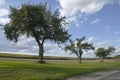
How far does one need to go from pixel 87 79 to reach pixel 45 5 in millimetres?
36164

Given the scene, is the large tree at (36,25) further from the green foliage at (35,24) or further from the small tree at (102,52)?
the small tree at (102,52)

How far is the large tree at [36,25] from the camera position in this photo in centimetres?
5719

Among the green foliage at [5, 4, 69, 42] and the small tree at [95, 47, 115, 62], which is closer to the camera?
the green foliage at [5, 4, 69, 42]

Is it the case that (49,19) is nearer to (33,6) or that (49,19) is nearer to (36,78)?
(33,6)

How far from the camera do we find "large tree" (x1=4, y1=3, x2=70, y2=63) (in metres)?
57.2

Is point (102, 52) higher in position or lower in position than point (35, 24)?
lower

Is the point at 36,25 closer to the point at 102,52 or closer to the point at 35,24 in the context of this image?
the point at 35,24

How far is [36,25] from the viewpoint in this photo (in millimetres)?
57781

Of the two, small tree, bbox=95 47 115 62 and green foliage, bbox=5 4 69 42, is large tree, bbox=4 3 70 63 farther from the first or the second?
small tree, bbox=95 47 115 62

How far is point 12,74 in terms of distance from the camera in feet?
87.9

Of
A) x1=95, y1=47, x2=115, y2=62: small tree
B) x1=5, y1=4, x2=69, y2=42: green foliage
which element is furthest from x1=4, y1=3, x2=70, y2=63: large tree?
x1=95, y1=47, x2=115, y2=62: small tree

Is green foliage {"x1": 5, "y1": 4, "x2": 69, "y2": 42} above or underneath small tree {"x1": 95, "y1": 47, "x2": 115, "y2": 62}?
above

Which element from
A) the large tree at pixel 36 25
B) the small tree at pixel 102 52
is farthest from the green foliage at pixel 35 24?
the small tree at pixel 102 52

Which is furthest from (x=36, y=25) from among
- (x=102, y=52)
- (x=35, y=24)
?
(x=102, y=52)
